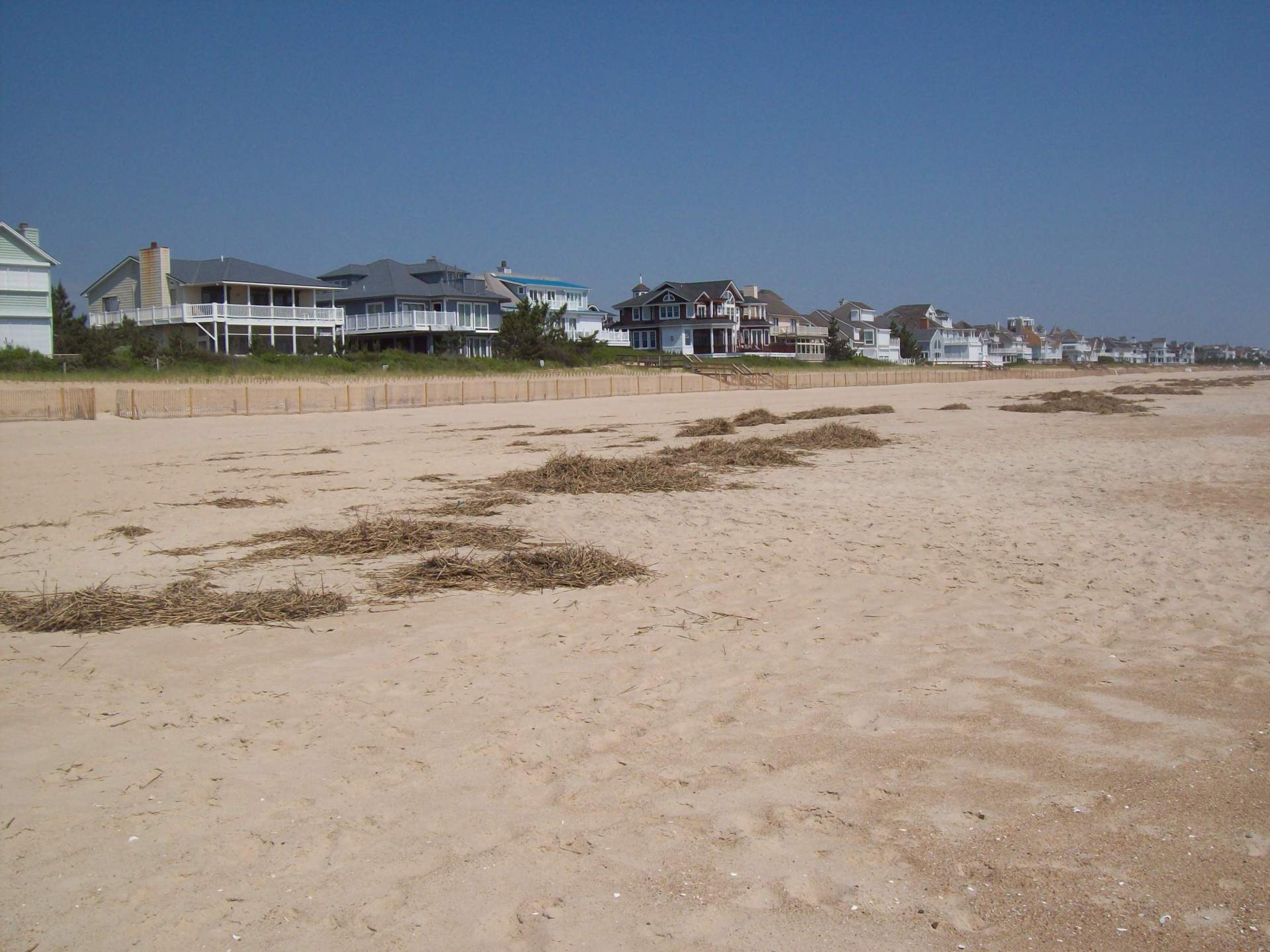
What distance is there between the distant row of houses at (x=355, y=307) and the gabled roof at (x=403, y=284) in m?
0.11

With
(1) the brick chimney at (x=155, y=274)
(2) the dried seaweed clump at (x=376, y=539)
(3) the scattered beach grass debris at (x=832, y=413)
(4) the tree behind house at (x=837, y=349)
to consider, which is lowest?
(2) the dried seaweed clump at (x=376, y=539)

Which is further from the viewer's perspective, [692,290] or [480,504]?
[692,290]

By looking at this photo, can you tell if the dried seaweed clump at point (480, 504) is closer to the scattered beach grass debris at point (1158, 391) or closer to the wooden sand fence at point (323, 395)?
the wooden sand fence at point (323, 395)

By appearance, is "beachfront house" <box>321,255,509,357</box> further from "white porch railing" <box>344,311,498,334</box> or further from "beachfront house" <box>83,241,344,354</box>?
"beachfront house" <box>83,241,344,354</box>

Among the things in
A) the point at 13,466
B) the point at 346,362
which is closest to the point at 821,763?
the point at 13,466

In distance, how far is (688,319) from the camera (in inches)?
3706

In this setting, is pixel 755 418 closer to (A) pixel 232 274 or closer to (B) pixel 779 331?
(A) pixel 232 274

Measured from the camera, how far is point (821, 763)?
4684mm

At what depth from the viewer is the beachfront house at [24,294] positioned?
4722 cm

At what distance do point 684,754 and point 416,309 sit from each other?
67370 mm

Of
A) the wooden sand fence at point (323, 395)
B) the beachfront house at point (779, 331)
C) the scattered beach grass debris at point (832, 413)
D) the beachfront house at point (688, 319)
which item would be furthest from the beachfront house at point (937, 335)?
the scattered beach grass debris at point (832, 413)

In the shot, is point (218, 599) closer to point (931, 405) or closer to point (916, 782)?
point (916, 782)

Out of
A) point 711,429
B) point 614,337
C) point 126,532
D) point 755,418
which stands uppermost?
point 614,337

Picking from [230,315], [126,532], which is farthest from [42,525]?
[230,315]
